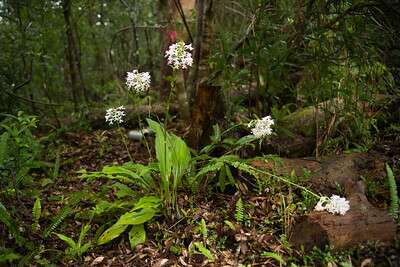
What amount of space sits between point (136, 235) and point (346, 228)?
177 centimetres

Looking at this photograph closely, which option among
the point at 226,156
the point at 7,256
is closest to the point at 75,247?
the point at 7,256

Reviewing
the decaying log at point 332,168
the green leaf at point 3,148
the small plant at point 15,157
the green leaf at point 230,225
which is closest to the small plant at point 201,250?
the green leaf at point 230,225

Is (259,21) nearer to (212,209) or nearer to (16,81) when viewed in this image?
(212,209)

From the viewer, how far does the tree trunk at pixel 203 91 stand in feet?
14.8

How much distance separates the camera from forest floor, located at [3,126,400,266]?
2822mm

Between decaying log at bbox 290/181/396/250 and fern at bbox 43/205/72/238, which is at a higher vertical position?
decaying log at bbox 290/181/396/250

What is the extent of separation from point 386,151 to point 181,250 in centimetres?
256

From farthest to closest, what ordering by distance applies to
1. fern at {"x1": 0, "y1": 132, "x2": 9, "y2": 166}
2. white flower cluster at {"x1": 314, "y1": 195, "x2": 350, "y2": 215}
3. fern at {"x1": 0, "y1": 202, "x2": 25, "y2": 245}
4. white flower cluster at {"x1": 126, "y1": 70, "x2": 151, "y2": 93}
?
fern at {"x1": 0, "y1": 132, "x2": 9, "y2": 166}, white flower cluster at {"x1": 126, "y1": 70, "x2": 151, "y2": 93}, fern at {"x1": 0, "y1": 202, "x2": 25, "y2": 245}, white flower cluster at {"x1": 314, "y1": 195, "x2": 350, "y2": 215}

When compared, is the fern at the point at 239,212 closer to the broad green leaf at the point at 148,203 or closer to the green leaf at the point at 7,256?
the broad green leaf at the point at 148,203

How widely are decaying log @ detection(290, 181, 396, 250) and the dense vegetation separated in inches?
2.5

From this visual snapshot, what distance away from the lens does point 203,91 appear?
4.52m

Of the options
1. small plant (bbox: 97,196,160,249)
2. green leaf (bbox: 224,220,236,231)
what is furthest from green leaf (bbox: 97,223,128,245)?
green leaf (bbox: 224,220,236,231)

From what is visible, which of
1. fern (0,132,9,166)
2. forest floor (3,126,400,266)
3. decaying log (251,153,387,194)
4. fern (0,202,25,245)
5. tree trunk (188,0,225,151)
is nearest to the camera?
forest floor (3,126,400,266)

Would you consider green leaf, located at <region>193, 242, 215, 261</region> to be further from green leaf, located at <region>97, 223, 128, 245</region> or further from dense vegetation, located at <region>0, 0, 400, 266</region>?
green leaf, located at <region>97, 223, 128, 245</region>
